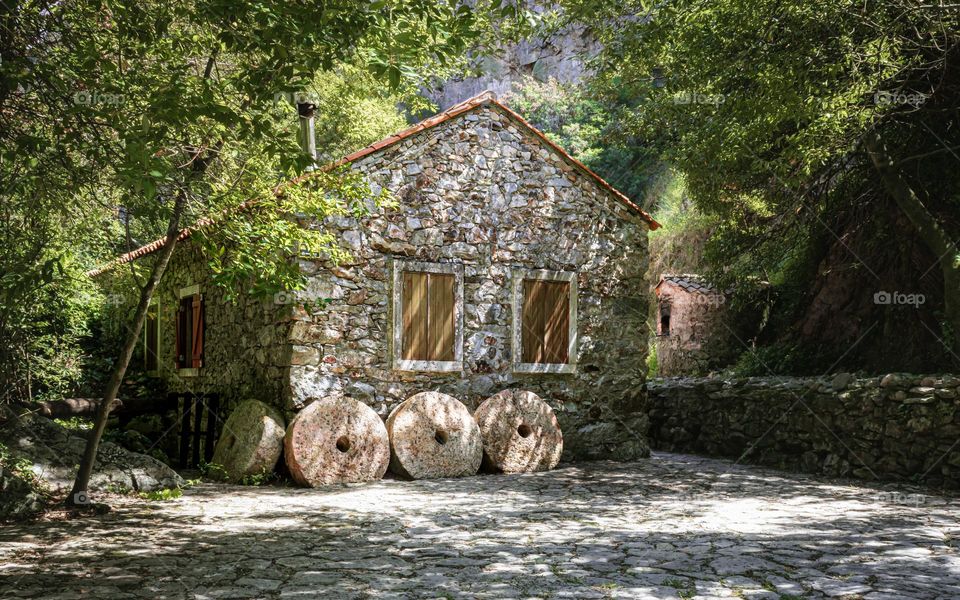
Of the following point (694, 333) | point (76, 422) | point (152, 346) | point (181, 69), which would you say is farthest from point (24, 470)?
point (694, 333)

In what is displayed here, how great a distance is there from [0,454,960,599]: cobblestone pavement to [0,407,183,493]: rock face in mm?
488

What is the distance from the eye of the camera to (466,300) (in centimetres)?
1099

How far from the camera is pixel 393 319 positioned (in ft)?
34.1

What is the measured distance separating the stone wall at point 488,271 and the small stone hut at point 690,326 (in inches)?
216

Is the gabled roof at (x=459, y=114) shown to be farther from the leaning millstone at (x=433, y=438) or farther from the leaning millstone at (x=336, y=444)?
the leaning millstone at (x=433, y=438)

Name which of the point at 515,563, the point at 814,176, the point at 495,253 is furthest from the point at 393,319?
the point at 814,176

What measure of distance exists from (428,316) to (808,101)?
5282mm

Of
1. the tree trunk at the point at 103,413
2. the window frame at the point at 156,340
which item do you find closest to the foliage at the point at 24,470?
the tree trunk at the point at 103,413

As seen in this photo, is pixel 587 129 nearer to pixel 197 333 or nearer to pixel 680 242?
pixel 680 242

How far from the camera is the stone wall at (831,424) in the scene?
9.00 meters

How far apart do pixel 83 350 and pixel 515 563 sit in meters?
12.6

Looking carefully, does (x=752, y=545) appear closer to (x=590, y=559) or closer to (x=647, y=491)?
(x=590, y=559)

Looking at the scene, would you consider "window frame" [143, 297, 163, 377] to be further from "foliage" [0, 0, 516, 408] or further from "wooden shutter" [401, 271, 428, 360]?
"foliage" [0, 0, 516, 408]

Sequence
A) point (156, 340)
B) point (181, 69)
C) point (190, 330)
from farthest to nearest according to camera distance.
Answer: point (156, 340)
point (190, 330)
point (181, 69)
